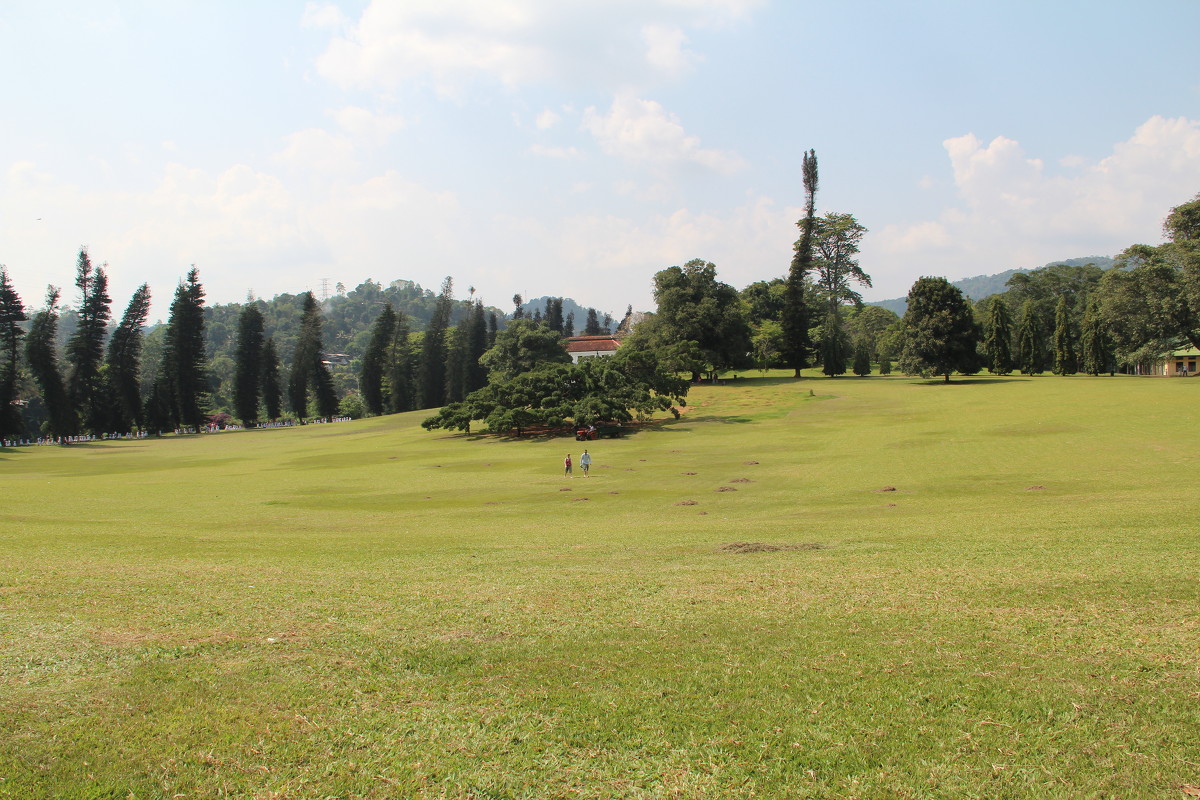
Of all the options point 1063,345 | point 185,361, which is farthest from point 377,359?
point 1063,345

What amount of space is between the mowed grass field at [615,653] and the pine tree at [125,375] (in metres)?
80.2

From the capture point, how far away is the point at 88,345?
8681cm

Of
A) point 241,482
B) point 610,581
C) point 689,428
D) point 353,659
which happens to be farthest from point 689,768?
point 689,428

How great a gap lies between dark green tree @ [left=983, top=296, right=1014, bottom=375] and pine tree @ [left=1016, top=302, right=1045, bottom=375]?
4.79ft

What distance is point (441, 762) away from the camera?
6344mm

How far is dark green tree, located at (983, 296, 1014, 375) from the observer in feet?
281

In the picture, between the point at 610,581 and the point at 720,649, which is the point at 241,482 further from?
the point at 720,649

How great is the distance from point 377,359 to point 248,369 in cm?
2013

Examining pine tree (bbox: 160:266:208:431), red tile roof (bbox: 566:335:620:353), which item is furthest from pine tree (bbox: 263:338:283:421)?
red tile roof (bbox: 566:335:620:353)

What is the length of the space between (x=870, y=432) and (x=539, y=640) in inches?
1687

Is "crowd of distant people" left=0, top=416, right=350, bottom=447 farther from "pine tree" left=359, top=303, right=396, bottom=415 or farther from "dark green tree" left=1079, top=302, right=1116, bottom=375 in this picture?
"dark green tree" left=1079, top=302, right=1116, bottom=375

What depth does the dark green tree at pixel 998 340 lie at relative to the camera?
85.8m

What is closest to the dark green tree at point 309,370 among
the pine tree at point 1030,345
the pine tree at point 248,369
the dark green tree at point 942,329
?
the pine tree at point 248,369

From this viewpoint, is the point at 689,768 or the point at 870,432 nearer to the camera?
the point at 689,768
